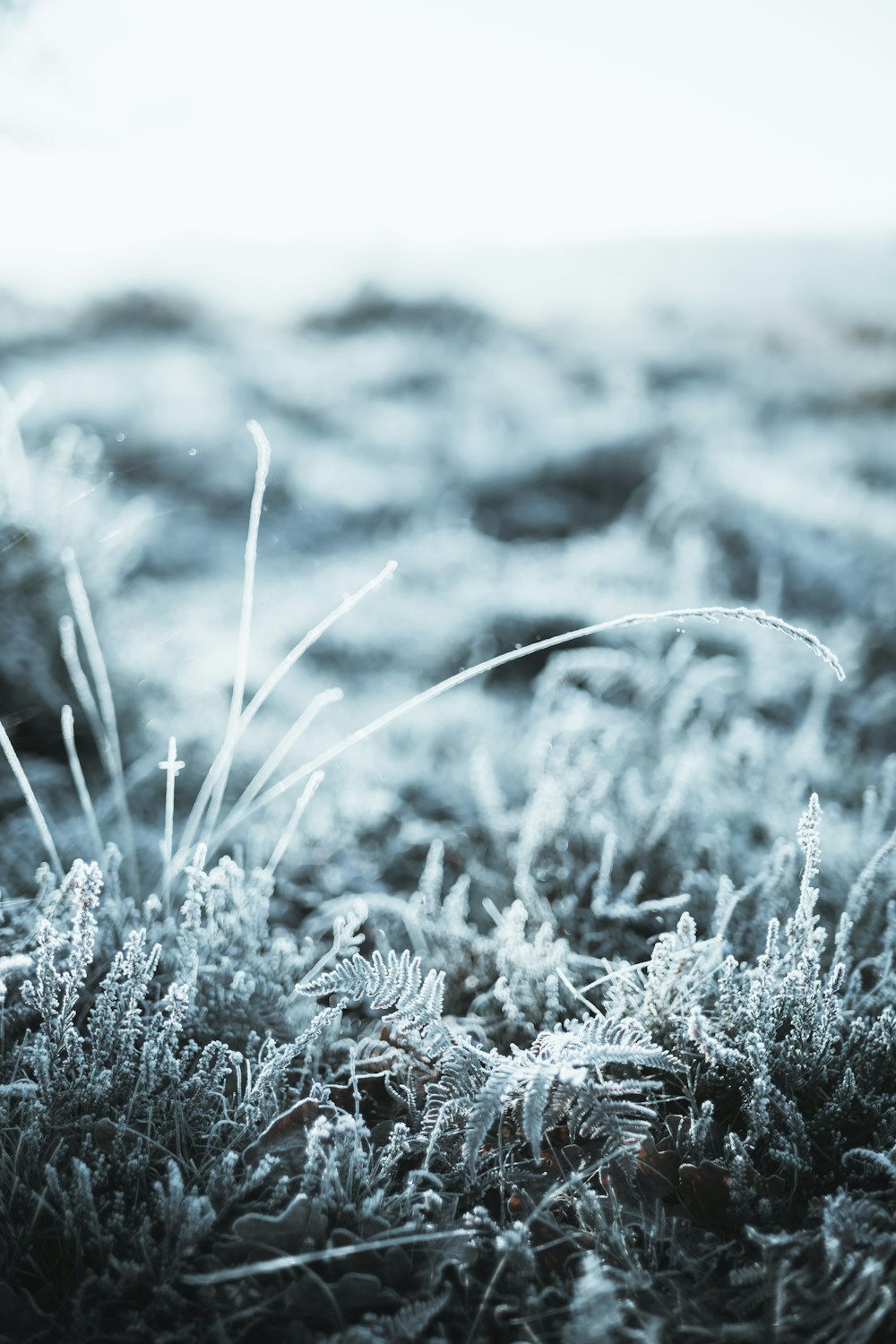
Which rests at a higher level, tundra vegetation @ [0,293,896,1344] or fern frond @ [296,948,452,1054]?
fern frond @ [296,948,452,1054]

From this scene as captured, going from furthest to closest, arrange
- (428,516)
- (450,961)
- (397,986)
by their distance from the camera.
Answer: (428,516)
(450,961)
(397,986)

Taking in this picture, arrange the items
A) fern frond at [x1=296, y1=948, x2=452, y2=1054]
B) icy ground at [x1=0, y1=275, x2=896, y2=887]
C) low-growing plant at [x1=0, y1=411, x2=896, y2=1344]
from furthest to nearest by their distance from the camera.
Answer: icy ground at [x1=0, y1=275, x2=896, y2=887], fern frond at [x1=296, y1=948, x2=452, y2=1054], low-growing plant at [x1=0, y1=411, x2=896, y2=1344]

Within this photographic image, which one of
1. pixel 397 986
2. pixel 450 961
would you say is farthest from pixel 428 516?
pixel 397 986

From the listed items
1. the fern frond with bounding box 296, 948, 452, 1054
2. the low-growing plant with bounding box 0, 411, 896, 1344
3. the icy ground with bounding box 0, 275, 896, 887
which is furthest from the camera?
the icy ground with bounding box 0, 275, 896, 887

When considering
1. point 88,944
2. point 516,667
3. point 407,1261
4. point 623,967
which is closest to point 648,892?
point 623,967

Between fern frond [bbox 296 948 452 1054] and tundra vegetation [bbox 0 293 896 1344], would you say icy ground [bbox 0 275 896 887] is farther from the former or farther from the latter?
fern frond [bbox 296 948 452 1054]

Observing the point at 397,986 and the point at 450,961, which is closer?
the point at 397,986

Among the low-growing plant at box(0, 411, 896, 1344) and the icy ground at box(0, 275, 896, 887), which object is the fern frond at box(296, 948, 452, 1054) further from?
the icy ground at box(0, 275, 896, 887)

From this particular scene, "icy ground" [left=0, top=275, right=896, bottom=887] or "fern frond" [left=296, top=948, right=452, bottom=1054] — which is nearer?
"fern frond" [left=296, top=948, right=452, bottom=1054]

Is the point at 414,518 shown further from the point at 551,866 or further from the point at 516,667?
the point at 551,866

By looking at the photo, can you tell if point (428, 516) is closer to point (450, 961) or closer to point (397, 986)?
point (450, 961)

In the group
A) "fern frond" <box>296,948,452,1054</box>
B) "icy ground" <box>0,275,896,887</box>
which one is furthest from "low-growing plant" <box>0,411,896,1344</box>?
"icy ground" <box>0,275,896,887</box>
